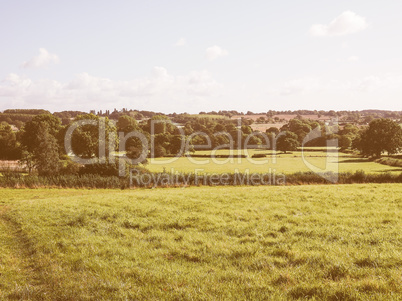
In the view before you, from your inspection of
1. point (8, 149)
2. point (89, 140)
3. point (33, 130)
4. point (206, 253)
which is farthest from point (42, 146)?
point (206, 253)

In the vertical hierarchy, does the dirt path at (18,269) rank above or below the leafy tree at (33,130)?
below

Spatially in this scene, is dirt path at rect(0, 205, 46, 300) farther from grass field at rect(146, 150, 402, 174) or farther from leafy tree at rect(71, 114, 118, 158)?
leafy tree at rect(71, 114, 118, 158)

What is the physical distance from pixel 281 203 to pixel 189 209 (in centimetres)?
656

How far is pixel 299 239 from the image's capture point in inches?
483

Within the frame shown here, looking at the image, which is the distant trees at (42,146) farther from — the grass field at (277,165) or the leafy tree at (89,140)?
the grass field at (277,165)

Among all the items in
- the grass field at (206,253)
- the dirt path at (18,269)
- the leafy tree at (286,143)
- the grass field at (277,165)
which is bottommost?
the grass field at (277,165)

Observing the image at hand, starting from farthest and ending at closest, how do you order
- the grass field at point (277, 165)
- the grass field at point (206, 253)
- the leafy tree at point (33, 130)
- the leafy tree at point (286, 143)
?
the leafy tree at point (286, 143) < the leafy tree at point (33, 130) < the grass field at point (277, 165) < the grass field at point (206, 253)

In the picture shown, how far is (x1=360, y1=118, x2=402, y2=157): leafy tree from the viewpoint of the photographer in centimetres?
9538

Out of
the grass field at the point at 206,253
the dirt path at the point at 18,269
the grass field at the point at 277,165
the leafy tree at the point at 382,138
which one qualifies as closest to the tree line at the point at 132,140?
the leafy tree at the point at 382,138

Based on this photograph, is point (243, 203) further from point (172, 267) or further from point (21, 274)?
point (21, 274)

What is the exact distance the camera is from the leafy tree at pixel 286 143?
123 m

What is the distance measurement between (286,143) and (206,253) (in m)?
118

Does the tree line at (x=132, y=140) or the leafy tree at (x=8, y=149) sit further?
the leafy tree at (x=8, y=149)

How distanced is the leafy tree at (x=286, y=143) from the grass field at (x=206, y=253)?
106 meters
